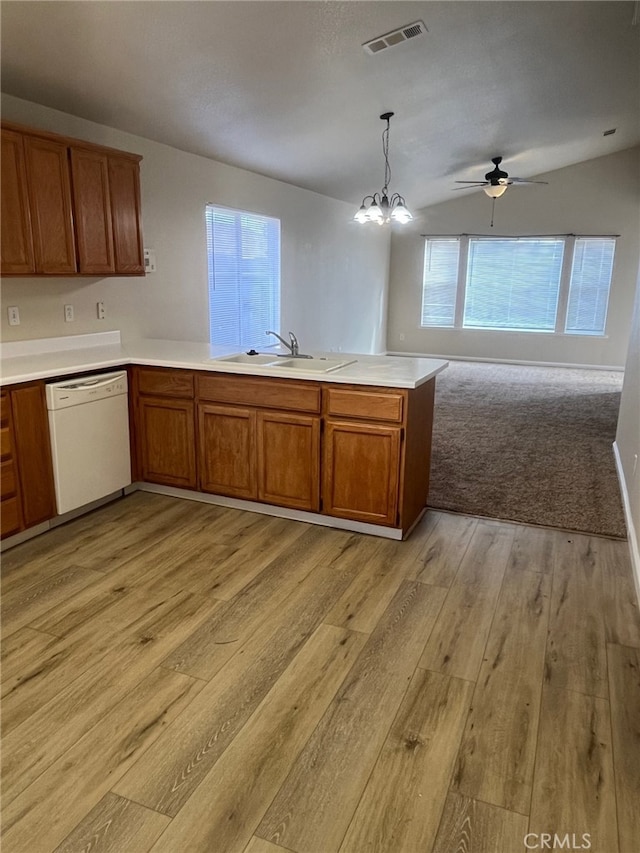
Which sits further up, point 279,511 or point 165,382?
point 165,382

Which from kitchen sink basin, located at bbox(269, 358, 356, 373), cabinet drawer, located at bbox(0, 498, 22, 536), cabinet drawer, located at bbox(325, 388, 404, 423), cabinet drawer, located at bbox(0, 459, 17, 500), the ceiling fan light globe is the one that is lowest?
cabinet drawer, located at bbox(0, 498, 22, 536)

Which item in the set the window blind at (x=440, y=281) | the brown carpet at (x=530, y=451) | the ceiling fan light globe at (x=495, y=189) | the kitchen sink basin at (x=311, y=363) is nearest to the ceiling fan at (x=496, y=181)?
the ceiling fan light globe at (x=495, y=189)

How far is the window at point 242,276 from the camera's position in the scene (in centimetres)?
547

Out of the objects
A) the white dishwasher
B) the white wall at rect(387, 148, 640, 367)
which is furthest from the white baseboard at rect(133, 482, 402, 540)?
the white wall at rect(387, 148, 640, 367)

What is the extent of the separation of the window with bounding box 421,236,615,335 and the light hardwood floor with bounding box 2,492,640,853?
23.0 feet

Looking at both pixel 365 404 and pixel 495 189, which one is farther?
pixel 495 189

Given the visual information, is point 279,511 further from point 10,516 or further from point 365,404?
point 10,516

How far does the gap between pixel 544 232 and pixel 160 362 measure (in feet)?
25.3

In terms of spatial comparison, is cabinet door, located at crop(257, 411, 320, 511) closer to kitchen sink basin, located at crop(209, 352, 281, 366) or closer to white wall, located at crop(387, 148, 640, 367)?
kitchen sink basin, located at crop(209, 352, 281, 366)

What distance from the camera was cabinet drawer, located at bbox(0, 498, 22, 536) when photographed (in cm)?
300

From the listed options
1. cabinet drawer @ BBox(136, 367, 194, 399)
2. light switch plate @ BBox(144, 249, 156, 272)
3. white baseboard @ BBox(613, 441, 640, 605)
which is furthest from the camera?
light switch plate @ BBox(144, 249, 156, 272)

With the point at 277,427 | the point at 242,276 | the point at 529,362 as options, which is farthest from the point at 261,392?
the point at 529,362

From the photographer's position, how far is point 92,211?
3480 mm

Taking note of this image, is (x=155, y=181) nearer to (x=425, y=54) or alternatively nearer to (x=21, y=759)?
(x=425, y=54)
